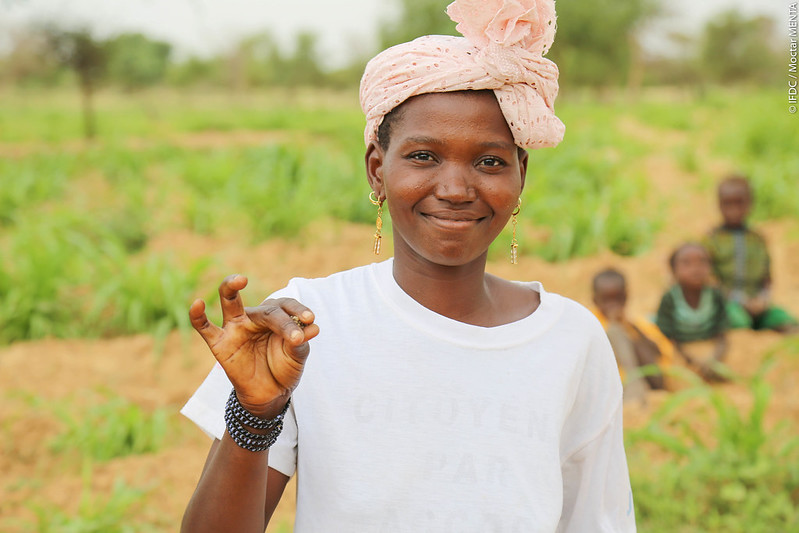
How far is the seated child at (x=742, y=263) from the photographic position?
475 centimetres

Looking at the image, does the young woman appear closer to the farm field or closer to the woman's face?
the woman's face

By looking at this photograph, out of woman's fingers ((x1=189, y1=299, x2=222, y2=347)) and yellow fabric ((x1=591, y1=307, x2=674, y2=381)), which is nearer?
woman's fingers ((x1=189, y1=299, x2=222, y2=347))

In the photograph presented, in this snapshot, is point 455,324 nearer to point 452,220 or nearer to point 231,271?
point 452,220

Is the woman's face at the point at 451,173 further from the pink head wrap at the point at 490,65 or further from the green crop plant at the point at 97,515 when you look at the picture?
the green crop plant at the point at 97,515

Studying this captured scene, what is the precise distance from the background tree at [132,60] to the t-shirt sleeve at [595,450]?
43.0 feet

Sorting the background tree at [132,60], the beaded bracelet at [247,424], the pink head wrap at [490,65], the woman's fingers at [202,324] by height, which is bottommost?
the background tree at [132,60]

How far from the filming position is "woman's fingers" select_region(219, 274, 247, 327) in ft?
3.13

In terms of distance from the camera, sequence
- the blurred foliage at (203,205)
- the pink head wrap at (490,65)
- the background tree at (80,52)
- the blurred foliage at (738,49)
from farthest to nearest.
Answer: the blurred foliage at (738,49), the background tree at (80,52), the blurred foliage at (203,205), the pink head wrap at (490,65)

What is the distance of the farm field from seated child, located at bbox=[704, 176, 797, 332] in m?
0.28

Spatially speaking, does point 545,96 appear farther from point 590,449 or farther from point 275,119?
point 275,119

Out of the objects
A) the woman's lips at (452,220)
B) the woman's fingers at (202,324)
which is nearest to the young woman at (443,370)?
the woman's lips at (452,220)

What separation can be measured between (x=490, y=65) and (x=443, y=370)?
1.58 ft

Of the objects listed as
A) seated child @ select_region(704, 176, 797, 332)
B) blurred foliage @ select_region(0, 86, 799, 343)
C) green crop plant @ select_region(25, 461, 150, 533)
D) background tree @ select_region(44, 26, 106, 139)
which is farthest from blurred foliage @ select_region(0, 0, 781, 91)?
green crop plant @ select_region(25, 461, 150, 533)

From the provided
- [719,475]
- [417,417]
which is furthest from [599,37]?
[417,417]
